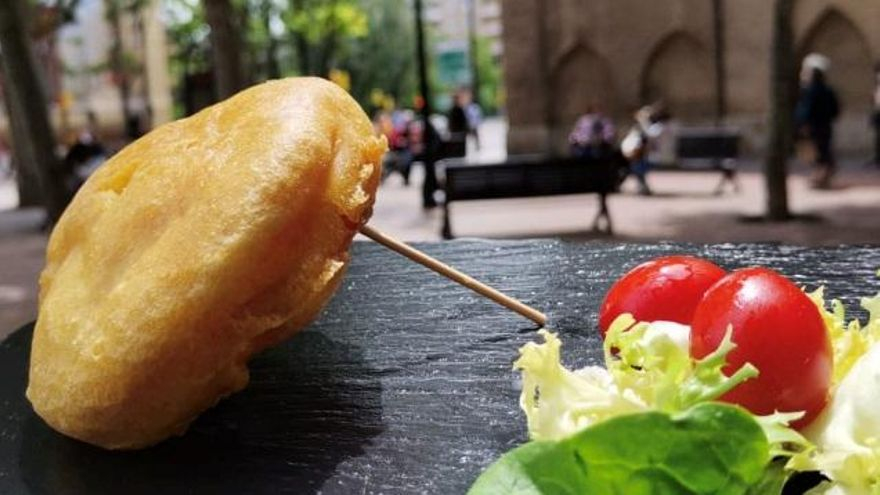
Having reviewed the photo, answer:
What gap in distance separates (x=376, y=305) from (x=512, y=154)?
94.1 feet

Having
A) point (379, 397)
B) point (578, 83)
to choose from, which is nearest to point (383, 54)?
point (578, 83)

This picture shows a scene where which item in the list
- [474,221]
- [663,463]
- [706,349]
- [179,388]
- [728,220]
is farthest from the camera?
[474,221]

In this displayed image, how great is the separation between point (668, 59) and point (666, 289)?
2832cm

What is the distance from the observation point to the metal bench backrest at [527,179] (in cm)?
1482

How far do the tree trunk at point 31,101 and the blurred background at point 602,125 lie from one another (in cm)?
3

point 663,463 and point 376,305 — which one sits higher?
point 663,463

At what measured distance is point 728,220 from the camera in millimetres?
14688

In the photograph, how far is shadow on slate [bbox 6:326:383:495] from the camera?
2.09 m

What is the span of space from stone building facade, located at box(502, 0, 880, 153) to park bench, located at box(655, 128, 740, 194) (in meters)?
5.73

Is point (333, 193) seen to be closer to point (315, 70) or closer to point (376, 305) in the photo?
point (376, 305)

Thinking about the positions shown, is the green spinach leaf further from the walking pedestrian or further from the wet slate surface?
the walking pedestrian

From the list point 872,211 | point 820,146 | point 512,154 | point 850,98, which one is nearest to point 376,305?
point 872,211

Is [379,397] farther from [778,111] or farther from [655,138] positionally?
[655,138]

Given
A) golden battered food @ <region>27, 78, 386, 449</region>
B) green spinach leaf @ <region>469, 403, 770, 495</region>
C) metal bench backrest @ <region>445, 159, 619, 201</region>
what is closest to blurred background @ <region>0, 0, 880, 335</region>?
metal bench backrest @ <region>445, 159, 619, 201</region>
